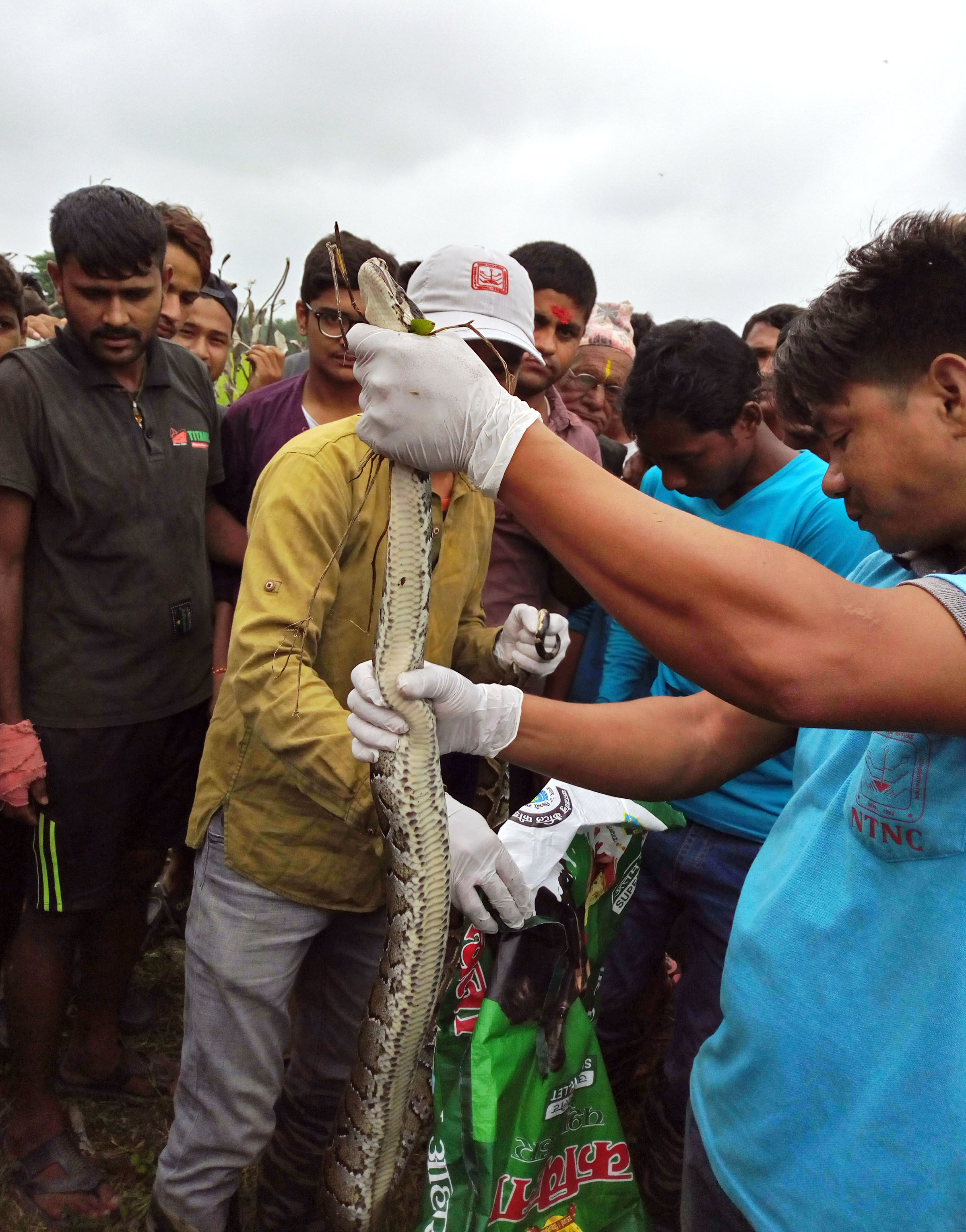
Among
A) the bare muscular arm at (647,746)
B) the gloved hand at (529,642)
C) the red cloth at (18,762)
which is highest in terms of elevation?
the gloved hand at (529,642)

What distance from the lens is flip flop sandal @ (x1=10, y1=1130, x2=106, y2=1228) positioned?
2.73m

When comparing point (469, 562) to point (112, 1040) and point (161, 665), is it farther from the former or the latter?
point (112, 1040)

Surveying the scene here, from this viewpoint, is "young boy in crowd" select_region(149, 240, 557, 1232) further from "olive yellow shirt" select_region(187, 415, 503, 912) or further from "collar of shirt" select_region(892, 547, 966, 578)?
"collar of shirt" select_region(892, 547, 966, 578)

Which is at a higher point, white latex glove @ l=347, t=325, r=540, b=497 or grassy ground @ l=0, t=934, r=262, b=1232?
white latex glove @ l=347, t=325, r=540, b=497

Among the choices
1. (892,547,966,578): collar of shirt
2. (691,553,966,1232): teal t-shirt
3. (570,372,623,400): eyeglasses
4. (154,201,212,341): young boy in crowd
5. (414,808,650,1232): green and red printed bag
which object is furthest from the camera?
(570,372,623,400): eyeglasses

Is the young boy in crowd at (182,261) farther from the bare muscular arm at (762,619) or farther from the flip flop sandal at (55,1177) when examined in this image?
the bare muscular arm at (762,619)

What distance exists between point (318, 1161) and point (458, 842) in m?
1.37

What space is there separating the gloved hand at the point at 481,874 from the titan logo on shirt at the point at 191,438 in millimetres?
1839

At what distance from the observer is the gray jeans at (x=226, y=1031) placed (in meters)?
2.18

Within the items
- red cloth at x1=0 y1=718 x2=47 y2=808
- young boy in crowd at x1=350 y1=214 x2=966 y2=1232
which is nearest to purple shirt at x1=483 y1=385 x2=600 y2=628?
red cloth at x1=0 y1=718 x2=47 y2=808

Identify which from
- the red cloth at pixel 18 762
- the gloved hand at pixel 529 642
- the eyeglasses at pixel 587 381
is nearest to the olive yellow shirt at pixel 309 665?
the gloved hand at pixel 529 642

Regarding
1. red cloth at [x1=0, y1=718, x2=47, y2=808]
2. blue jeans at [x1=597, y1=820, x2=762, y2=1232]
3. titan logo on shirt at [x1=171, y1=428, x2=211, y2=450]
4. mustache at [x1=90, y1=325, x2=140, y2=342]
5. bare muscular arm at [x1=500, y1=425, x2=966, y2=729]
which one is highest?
mustache at [x1=90, y1=325, x2=140, y2=342]

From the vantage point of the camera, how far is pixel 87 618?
2.87m

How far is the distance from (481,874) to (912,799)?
1.05 meters
